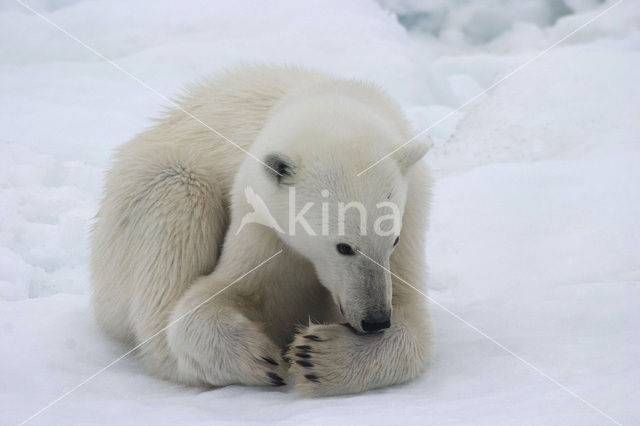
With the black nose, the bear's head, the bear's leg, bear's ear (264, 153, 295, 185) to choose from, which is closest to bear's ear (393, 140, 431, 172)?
the bear's head

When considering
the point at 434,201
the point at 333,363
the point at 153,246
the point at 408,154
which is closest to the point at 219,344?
the point at 333,363

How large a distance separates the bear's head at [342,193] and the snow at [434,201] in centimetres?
40

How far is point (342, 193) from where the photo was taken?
8.18 feet

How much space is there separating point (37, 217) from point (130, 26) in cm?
542

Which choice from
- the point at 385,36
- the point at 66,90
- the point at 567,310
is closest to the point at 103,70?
the point at 66,90

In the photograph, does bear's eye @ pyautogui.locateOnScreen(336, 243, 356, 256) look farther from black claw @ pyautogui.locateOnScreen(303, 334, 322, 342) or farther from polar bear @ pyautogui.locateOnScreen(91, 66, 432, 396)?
black claw @ pyautogui.locateOnScreen(303, 334, 322, 342)

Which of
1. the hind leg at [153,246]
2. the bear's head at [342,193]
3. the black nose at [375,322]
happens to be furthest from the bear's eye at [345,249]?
the hind leg at [153,246]

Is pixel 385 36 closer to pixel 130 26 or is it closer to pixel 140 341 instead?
pixel 130 26

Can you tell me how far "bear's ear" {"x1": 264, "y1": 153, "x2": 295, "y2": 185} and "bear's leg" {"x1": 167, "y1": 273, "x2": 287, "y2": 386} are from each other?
1.78 feet

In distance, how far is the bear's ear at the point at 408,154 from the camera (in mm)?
2667

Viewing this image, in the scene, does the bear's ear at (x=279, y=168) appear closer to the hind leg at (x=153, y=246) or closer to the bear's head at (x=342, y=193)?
the bear's head at (x=342, y=193)

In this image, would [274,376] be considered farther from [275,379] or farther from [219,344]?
[219,344]

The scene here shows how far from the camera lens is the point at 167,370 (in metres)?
2.96

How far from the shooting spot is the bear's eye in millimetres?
2502
